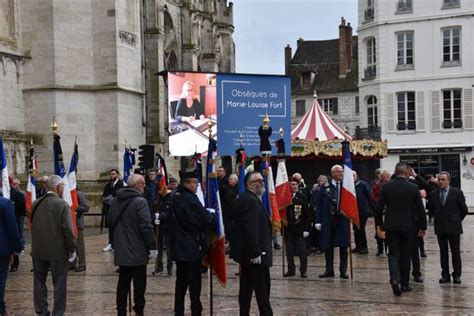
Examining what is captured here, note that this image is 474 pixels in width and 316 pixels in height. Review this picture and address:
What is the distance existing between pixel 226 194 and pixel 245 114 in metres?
3.92

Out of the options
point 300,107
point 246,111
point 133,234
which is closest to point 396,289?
point 133,234

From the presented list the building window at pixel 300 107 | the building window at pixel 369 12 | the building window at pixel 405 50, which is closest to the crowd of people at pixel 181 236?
the building window at pixel 405 50

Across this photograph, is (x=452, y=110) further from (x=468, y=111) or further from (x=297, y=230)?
(x=297, y=230)

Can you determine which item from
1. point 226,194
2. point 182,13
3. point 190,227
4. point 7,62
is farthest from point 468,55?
point 190,227

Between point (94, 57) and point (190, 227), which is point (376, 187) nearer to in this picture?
point (190, 227)

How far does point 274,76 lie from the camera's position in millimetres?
19312

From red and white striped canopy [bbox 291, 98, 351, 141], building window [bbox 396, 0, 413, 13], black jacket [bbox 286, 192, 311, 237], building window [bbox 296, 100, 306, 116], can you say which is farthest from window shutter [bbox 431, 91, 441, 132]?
black jacket [bbox 286, 192, 311, 237]

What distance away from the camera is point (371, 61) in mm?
41844

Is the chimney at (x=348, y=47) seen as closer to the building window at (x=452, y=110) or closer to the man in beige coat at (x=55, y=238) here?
the building window at (x=452, y=110)

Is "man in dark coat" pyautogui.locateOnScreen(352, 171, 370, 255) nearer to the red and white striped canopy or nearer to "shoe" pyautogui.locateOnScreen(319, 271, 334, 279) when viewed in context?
"shoe" pyautogui.locateOnScreen(319, 271, 334, 279)

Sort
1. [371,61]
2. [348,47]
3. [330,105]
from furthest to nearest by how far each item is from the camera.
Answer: [348,47]
[330,105]
[371,61]

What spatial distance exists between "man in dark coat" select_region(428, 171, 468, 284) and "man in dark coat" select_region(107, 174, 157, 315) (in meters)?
5.14

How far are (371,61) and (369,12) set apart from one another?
286 centimetres

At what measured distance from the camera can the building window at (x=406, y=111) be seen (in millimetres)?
40125
